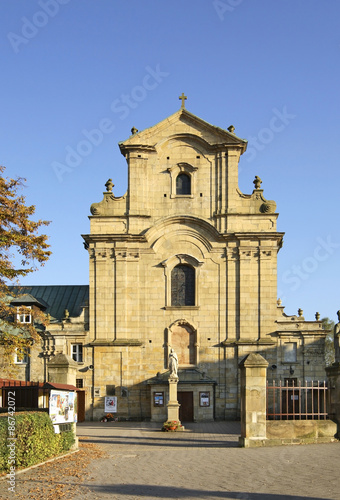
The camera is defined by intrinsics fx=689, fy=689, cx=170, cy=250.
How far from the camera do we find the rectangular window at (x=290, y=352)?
43062 mm

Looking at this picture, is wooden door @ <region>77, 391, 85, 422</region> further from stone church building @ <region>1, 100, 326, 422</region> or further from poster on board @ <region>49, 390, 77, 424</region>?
poster on board @ <region>49, 390, 77, 424</region>

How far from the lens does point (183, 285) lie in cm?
4434

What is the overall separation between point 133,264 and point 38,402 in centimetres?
1683

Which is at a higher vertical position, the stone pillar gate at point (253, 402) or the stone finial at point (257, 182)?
the stone finial at point (257, 182)

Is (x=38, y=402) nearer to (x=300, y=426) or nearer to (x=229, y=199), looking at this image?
(x=300, y=426)

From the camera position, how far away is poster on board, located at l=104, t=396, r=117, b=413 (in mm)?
42625

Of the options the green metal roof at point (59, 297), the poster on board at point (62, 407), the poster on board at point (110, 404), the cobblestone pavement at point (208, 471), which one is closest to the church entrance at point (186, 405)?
the poster on board at point (110, 404)

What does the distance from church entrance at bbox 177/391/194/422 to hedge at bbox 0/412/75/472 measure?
20.3 meters

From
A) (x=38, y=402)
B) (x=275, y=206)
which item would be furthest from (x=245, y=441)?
(x=275, y=206)

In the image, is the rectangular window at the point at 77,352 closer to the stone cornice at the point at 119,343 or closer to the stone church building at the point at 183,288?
the stone church building at the point at 183,288

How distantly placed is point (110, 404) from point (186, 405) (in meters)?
4.72

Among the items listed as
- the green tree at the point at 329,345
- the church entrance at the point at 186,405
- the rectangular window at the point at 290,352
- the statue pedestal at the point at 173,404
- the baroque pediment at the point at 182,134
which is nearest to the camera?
the statue pedestal at the point at 173,404

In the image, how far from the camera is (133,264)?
44281mm

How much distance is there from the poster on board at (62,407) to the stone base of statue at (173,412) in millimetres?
10877
